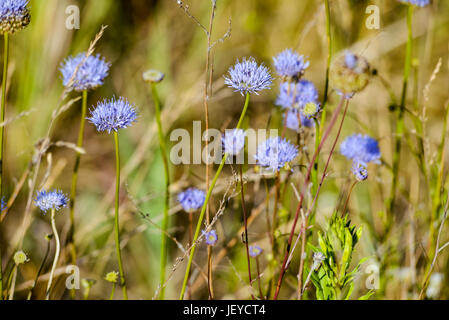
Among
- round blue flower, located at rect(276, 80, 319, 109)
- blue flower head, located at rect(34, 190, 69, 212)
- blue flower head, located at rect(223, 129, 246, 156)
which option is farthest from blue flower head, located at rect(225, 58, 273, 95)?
blue flower head, located at rect(34, 190, 69, 212)

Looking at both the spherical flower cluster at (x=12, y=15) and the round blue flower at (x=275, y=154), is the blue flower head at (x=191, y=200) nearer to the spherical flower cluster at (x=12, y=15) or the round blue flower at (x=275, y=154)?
the round blue flower at (x=275, y=154)

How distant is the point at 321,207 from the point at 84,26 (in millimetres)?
1119

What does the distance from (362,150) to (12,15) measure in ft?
2.73

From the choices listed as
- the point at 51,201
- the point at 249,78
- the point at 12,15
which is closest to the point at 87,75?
the point at 12,15

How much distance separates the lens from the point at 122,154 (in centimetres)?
156

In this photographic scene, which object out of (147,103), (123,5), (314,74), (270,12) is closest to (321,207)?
(314,74)

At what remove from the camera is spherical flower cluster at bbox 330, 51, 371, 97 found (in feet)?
2.26

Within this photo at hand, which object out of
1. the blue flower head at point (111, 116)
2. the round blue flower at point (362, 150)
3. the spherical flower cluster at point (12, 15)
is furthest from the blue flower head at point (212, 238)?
the spherical flower cluster at point (12, 15)

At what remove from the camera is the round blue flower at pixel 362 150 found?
1038 millimetres

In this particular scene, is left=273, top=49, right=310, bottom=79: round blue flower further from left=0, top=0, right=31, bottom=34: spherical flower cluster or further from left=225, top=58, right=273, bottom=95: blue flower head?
left=0, top=0, right=31, bottom=34: spherical flower cluster

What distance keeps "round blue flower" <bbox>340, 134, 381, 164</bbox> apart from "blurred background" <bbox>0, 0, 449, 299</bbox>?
133 millimetres

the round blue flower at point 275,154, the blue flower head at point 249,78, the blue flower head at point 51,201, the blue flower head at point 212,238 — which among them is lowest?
the blue flower head at point 212,238

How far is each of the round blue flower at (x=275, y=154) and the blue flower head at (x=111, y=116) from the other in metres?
0.29

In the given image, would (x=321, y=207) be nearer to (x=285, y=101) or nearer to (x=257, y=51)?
(x=285, y=101)
